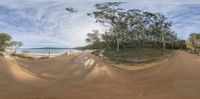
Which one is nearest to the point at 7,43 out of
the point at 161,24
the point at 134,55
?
the point at 134,55

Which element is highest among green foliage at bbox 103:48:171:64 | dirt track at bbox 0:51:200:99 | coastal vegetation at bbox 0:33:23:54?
coastal vegetation at bbox 0:33:23:54

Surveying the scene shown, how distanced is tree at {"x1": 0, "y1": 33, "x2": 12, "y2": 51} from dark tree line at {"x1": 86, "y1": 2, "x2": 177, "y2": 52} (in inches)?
30.0

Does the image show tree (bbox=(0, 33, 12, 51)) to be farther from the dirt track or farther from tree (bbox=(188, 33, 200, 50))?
tree (bbox=(188, 33, 200, 50))

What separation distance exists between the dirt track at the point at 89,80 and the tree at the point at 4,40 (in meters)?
0.24

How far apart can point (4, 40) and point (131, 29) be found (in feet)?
4.24

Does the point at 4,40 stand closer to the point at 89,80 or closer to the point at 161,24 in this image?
the point at 89,80

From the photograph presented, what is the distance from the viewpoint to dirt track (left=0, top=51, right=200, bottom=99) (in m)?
3.66

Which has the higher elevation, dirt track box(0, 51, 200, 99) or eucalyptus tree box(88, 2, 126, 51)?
eucalyptus tree box(88, 2, 126, 51)

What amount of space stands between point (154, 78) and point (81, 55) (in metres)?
0.88

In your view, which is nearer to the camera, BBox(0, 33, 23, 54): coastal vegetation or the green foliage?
BBox(0, 33, 23, 54): coastal vegetation

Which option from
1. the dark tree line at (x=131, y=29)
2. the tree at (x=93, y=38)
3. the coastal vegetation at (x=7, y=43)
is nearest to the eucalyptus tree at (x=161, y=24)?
the dark tree line at (x=131, y=29)

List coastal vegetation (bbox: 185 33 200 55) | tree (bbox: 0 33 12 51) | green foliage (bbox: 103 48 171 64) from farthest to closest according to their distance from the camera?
coastal vegetation (bbox: 185 33 200 55) < green foliage (bbox: 103 48 171 64) < tree (bbox: 0 33 12 51)

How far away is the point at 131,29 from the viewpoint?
385 centimetres

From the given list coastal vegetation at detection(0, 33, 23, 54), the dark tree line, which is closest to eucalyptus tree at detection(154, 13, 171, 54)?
the dark tree line
